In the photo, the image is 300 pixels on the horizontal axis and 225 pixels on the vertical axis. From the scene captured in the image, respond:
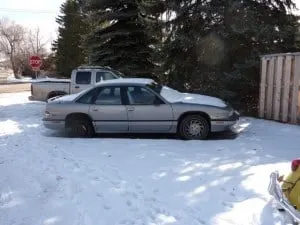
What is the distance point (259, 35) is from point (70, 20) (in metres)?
23.7

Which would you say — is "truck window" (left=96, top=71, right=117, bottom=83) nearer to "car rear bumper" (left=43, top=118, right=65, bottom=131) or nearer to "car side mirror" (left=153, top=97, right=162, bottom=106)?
"car rear bumper" (left=43, top=118, right=65, bottom=131)

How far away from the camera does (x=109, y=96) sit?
9703mm

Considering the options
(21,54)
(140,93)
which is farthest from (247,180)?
(21,54)

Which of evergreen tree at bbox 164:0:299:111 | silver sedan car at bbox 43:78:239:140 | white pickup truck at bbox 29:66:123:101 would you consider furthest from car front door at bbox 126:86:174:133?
white pickup truck at bbox 29:66:123:101

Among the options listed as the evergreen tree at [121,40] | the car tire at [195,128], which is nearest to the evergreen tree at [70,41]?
the evergreen tree at [121,40]

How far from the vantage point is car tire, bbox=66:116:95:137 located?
32.0 ft

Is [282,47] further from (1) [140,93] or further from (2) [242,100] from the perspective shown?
(1) [140,93]

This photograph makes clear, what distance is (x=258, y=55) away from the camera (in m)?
12.9

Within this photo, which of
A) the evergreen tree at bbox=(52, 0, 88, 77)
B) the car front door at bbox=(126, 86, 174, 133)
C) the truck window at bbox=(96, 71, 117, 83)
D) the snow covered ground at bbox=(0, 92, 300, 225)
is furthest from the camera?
the evergreen tree at bbox=(52, 0, 88, 77)

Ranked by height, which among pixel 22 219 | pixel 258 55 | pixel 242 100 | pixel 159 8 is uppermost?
pixel 159 8

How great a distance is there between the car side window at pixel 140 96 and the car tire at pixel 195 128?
940 mm

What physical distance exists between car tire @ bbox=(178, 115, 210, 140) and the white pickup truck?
5575mm

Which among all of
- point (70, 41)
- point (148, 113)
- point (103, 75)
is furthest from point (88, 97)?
point (70, 41)

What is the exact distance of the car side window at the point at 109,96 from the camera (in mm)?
9617
